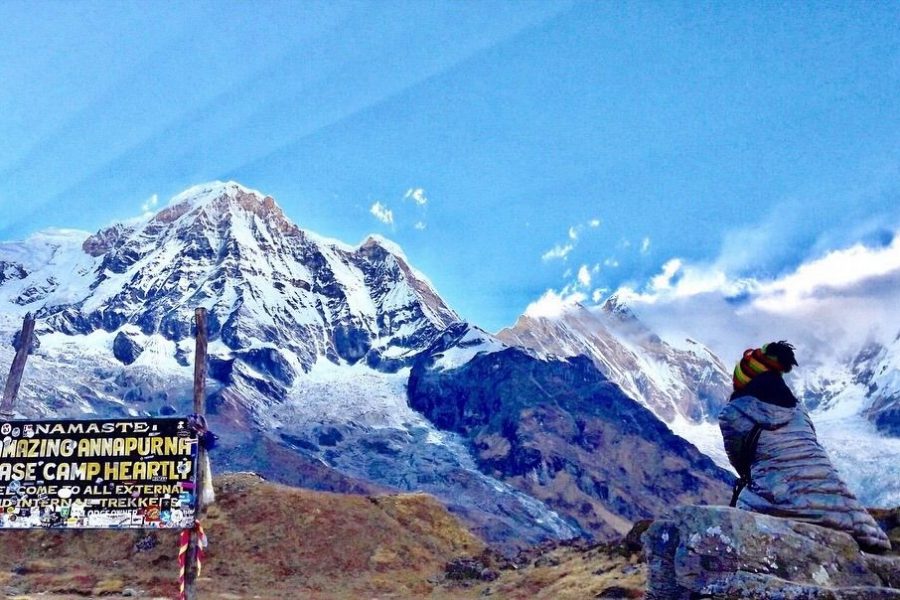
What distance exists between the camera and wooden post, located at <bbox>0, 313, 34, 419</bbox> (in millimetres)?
29250

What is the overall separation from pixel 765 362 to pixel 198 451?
729 inches

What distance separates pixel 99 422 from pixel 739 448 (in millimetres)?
21021

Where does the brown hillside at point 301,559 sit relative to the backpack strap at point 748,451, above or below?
above

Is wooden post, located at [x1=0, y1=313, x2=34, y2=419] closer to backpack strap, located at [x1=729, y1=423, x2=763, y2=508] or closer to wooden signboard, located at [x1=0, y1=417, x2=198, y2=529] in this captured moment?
wooden signboard, located at [x1=0, y1=417, x2=198, y2=529]

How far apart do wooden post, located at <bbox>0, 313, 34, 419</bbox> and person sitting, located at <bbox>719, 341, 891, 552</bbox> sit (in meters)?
25.0

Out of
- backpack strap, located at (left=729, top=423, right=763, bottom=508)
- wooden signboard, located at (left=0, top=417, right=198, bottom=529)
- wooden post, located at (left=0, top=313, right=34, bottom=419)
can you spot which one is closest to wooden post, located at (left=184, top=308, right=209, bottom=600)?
wooden signboard, located at (left=0, top=417, right=198, bottom=529)

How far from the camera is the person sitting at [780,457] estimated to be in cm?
930

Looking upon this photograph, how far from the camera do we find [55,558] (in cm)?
4731

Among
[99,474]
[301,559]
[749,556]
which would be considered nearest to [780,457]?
[749,556]

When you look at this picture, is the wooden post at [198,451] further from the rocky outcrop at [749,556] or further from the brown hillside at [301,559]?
the rocky outcrop at [749,556]

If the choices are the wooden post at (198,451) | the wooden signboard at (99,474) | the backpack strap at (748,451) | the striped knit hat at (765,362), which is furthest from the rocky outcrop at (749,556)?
the wooden signboard at (99,474)

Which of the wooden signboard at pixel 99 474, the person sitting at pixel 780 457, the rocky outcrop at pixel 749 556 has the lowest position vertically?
the rocky outcrop at pixel 749 556

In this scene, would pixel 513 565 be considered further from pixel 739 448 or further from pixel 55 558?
A: pixel 739 448

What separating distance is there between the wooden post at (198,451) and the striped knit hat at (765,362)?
16328 mm
